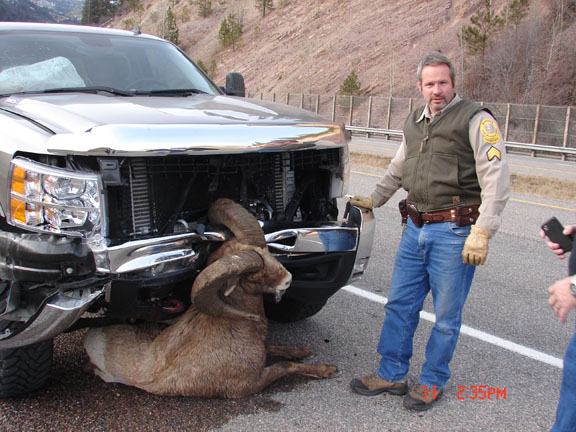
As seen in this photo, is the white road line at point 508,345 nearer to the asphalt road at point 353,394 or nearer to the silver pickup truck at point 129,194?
the asphalt road at point 353,394

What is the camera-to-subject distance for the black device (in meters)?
2.65

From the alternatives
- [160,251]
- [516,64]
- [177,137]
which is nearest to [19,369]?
[160,251]

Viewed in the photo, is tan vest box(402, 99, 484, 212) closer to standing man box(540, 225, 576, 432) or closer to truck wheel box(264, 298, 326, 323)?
standing man box(540, 225, 576, 432)

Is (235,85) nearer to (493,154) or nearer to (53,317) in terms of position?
(493,154)

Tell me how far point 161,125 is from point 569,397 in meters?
2.31

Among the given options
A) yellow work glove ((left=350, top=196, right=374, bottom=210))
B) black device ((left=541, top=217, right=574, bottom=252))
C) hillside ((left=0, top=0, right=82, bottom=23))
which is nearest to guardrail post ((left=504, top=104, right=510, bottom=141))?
hillside ((left=0, top=0, right=82, bottom=23))

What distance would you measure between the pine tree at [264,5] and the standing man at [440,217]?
189 feet

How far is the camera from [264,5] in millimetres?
57500

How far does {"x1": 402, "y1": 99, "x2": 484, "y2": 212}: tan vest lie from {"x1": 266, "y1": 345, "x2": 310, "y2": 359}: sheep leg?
1.32 metres

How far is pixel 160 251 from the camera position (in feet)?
9.60

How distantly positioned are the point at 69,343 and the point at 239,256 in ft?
5.97

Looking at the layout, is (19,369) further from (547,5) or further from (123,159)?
(547,5)
